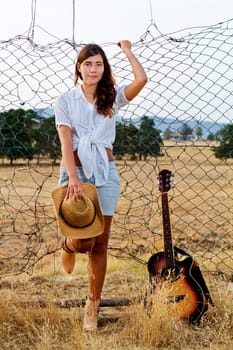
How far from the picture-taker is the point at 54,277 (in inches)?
218

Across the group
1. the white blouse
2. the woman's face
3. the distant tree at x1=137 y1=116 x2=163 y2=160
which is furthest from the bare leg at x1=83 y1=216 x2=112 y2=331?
the distant tree at x1=137 y1=116 x2=163 y2=160

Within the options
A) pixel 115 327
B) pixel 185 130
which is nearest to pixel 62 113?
pixel 185 130

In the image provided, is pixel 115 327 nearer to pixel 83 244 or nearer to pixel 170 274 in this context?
pixel 170 274

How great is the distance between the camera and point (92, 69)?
156 inches

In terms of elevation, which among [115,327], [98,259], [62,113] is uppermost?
[62,113]

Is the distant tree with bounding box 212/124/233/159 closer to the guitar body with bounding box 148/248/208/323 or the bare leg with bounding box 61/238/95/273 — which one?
the guitar body with bounding box 148/248/208/323

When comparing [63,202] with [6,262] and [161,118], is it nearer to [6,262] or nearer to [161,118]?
[161,118]

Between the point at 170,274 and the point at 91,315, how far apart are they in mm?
573

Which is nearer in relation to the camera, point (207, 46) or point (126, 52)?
point (126, 52)

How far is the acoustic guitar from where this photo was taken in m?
4.31

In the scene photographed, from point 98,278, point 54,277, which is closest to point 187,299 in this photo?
point 98,278

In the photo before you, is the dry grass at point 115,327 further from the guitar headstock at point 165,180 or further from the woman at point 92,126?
the guitar headstock at point 165,180

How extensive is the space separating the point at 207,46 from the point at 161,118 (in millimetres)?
592

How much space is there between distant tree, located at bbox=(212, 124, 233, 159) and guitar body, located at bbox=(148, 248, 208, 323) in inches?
39.9
